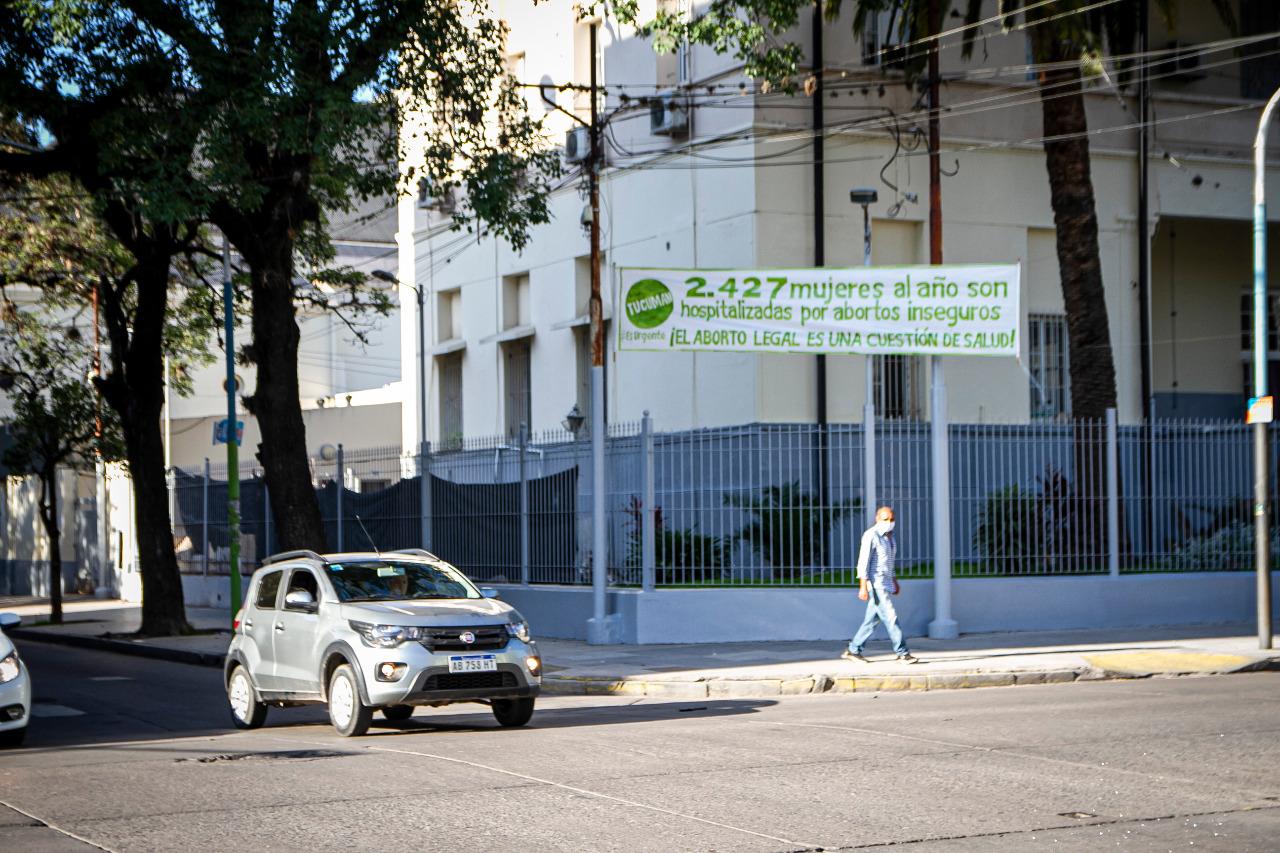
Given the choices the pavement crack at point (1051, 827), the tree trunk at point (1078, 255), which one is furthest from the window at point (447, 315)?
the pavement crack at point (1051, 827)

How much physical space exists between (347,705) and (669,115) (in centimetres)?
1917

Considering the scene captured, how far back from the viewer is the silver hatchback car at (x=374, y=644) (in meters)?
12.6

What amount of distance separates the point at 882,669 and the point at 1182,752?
660 centimetres

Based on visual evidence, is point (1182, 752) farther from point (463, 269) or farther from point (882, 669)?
point (463, 269)

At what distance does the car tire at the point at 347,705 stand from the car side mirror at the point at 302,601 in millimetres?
672

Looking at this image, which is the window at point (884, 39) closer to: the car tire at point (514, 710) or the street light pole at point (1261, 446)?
the street light pole at point (1261, 446)

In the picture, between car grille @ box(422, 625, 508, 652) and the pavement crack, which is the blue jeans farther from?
the pavement crack

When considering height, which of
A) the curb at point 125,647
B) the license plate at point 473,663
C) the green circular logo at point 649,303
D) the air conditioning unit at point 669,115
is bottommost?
the curb at point 125,647

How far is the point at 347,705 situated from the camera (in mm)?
12930

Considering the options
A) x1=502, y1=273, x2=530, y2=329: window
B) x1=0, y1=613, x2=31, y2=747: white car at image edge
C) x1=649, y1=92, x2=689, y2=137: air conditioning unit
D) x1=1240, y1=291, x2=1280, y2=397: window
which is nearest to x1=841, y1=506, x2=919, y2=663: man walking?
x1=0, y1=613, x2=31, y2=747: white car at image edge

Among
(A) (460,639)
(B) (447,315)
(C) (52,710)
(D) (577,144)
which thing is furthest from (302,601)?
(B) (447,315)

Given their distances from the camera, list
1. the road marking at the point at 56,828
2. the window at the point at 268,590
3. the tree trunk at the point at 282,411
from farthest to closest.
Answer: the tree trunk at the point at 282,411, the window at the point at 268,590, the road marking at the point at 56,828

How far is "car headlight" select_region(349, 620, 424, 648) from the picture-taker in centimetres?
1265

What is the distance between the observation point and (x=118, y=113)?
2078 centimetres
